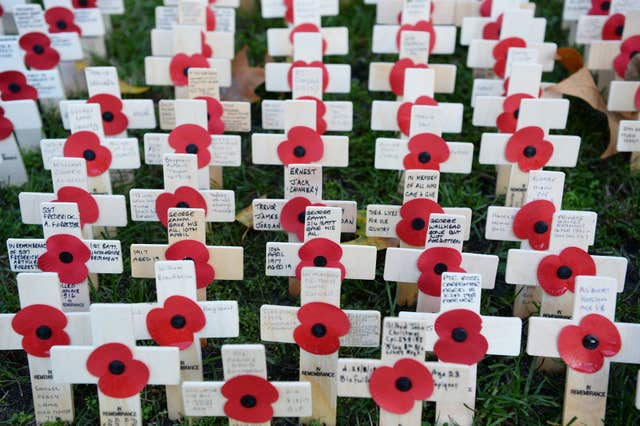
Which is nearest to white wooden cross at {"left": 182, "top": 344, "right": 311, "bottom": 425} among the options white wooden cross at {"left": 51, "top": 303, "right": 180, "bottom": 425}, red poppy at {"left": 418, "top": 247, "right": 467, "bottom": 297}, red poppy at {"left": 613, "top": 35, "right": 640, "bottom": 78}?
white wooden cross at {"left": 51, "top": 303, "right": 180, "bottom": 425}

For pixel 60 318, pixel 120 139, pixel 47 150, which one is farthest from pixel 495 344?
pixel 47 150

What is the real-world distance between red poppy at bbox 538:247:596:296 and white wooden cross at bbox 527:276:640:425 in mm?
171

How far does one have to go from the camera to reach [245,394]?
1.90 metres

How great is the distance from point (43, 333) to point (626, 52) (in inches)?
91.4

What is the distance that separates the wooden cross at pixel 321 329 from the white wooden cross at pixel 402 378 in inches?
4.4

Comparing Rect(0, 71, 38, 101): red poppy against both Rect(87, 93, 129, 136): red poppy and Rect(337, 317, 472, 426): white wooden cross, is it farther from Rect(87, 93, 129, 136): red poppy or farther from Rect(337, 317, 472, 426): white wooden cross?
Rect(337, 317, 472, 426): white wooden cross

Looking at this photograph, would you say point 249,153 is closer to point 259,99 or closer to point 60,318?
point 259,99

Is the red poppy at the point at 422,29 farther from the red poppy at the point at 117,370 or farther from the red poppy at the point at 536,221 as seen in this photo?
the red poppy at the point at 117,370

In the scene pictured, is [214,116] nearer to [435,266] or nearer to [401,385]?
[435,266]

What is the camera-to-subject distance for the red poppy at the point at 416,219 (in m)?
2.32

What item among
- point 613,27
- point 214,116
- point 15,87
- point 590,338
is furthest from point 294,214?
point 613,27

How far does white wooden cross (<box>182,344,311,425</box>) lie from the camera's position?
1855 mm

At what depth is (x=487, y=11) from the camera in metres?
3.32

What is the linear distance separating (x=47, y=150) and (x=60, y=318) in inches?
31.6
